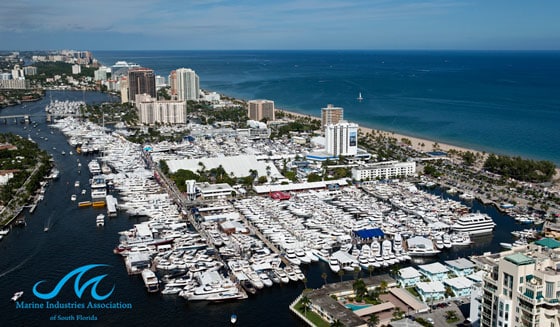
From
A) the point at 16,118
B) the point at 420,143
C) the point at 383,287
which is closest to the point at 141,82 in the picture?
the point at 16,118

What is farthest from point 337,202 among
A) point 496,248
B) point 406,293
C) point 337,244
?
point 406,293

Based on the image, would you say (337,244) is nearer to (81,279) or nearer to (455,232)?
(455,232)

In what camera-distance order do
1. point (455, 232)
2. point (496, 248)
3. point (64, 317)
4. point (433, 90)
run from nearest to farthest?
point (64, 317) → point (496, 248) → point (455, 232) → point (433, 90)

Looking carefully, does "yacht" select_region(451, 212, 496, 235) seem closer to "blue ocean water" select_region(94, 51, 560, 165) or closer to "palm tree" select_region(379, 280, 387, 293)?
"palm tree" select_region(379, 280, 387, 293)

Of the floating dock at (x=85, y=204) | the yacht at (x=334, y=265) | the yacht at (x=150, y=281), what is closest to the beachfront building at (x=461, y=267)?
the yacht at (x=334, y=265)

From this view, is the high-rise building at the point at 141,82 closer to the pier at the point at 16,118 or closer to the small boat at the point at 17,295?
the pier at the point at 16,118
